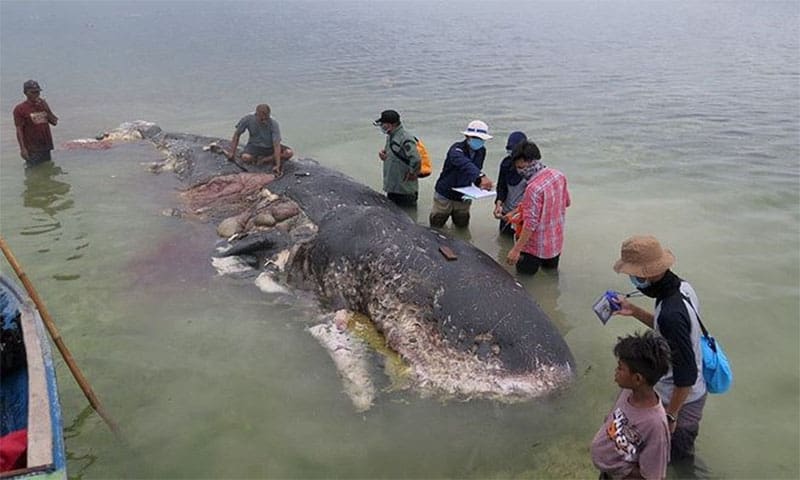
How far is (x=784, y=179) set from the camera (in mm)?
12438

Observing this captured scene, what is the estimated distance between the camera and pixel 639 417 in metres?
3.60

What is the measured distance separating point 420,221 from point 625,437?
7.12 metres

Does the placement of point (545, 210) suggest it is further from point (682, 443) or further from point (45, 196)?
point (45, 196)

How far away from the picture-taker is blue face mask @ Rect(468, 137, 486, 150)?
8.36m

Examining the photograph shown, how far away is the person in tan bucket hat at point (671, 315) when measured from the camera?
4008mm

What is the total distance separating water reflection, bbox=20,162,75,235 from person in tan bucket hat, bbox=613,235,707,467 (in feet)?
31.5

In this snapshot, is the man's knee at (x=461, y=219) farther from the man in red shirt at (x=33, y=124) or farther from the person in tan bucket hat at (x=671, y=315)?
the man in red shirt at (x=33, y=124)

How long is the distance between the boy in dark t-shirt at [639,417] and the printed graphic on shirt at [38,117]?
1306 cm

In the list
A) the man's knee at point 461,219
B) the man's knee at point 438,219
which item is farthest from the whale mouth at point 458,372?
the man's knee at point 461,219

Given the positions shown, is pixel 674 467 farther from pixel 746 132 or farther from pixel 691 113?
pixel 691 113

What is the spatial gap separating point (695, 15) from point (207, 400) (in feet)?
199

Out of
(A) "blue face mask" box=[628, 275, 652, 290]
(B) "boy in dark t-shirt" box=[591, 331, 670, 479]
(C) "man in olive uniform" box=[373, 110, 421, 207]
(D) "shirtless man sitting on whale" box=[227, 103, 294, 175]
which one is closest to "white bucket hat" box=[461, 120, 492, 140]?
(C) "man in olive uniform" box=[373, 110, 421, 207]

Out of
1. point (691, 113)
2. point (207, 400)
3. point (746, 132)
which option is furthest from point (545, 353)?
point (691, 113)

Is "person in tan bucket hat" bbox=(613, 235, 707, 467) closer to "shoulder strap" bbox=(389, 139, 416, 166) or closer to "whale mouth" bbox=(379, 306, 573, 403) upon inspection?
"whale mouth" bbox=(379, 306, 573, 403)
